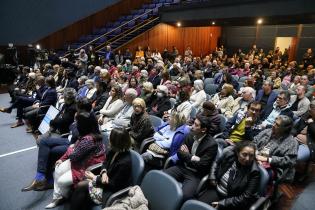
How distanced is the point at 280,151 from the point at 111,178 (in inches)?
65.7

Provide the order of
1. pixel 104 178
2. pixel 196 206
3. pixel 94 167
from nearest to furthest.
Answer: pixel 196 206, pixel 104 178, pixel 94 167

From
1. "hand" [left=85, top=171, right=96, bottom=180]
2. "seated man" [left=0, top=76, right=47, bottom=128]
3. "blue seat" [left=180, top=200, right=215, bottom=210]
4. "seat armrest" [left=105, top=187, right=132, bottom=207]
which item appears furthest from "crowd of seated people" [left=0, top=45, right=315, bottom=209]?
"blue seat" [left=180, top=200, right=215, bottom=210]

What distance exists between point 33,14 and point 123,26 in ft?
13.7

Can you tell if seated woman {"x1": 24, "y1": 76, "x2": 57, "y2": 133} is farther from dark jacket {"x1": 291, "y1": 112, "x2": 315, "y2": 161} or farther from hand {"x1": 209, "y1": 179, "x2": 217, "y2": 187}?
dark jacket {"x1": 291, "y1": 112, "x2": 315, "y2": 161}

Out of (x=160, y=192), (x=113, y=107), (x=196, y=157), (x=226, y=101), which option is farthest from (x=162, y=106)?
(x=160, y=192)

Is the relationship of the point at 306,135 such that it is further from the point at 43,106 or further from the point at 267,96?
the point at 43,106

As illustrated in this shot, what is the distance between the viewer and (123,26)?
13.0m

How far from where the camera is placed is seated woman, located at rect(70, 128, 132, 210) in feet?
6.98

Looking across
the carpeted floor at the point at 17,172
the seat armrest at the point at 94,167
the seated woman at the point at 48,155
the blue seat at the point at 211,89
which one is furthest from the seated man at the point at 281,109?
the carpeted floor at the point at 17,172

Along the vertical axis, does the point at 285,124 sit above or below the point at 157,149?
above

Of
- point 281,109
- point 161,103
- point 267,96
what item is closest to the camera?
point 281,109

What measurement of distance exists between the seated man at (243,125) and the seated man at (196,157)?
61cm

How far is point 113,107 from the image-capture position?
3.95 meters

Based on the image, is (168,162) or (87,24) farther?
(87,24)
